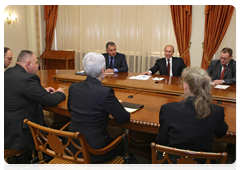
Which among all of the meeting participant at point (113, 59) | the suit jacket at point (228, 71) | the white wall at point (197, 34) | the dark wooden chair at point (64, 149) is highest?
the white wall at point (197, 34)

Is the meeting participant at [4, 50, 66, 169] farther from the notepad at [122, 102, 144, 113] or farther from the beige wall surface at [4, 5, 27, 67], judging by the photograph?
the beige wall surface at [4, 5, 27, 67]

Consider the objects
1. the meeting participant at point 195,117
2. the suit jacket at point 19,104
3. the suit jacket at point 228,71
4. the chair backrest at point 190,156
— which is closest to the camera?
the chair backrest at point 190,156

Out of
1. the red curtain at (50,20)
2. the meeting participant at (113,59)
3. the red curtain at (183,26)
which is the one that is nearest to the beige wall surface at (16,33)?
the red curtain at (50,20)

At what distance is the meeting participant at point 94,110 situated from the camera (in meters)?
1.73

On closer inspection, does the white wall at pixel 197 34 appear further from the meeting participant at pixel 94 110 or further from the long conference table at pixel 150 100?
the meeting participant at pixel 94 110

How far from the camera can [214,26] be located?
17.5ft

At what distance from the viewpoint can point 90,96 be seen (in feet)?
5.70

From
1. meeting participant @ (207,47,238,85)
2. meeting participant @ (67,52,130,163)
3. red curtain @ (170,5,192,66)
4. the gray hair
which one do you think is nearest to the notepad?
meeting participant @ (67,52,130,163)

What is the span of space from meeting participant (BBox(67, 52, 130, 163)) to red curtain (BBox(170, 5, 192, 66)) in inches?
172

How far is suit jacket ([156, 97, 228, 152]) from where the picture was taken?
1512 mm

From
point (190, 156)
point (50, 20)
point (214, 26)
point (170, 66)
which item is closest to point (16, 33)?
point (50, 20)

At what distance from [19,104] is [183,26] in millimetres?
4689
